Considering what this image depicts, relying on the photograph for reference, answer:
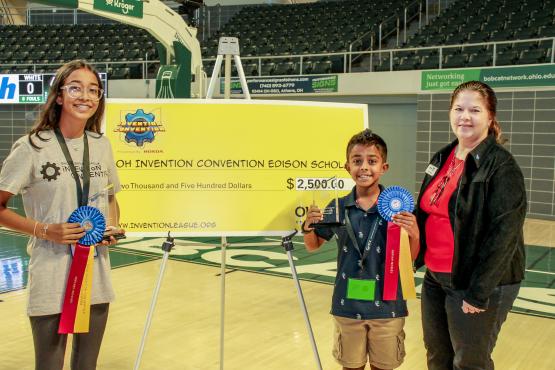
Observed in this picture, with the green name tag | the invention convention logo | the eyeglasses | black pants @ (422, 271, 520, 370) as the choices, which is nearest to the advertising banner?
the invention convention logo

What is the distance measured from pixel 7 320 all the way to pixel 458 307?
3.65m

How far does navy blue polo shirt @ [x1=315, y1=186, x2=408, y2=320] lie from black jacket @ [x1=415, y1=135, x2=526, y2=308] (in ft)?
1.29

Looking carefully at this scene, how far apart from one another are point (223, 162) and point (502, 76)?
26.6 feet

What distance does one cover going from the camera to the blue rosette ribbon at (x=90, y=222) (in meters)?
2.12

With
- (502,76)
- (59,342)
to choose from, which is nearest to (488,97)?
(59,342)

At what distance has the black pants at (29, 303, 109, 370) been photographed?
83.9 inches

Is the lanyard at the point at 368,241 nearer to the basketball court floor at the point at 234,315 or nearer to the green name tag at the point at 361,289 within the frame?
the green name tag at the point at 361,289

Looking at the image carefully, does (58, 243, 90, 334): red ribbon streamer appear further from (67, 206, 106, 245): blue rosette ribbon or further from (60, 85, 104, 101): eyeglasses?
(60, 85, 104, 101): eyeglasses

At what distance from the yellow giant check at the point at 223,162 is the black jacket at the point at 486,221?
1.06 meters

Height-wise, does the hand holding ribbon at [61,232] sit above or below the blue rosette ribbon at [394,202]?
below

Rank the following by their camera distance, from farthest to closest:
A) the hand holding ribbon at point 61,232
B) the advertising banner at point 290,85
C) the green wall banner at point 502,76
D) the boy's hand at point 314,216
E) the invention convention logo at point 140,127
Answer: the advertising banner at point 290,85, the green wall banner at point 502,76, the invention convention logo at point 140,127, the boy's hand at point 314,216, the hand holding ribbon at point 61,232

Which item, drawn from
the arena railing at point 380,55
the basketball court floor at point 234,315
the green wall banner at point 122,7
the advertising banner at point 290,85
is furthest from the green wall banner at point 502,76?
the green wall banner at point 122,7

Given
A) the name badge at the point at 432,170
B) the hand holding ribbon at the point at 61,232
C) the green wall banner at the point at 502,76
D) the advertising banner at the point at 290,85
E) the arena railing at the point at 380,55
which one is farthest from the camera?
the advertising banner at the point at 290,85

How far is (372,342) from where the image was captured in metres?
2.56
